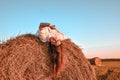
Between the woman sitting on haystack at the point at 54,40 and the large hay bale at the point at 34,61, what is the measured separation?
0.18 meters

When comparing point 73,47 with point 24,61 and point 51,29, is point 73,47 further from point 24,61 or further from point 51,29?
point 24,61

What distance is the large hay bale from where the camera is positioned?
856 cm

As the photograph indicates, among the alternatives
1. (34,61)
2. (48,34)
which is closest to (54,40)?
(48,34)

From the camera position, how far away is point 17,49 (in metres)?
8.84

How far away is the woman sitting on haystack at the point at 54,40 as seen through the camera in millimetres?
8883

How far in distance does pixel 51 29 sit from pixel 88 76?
177cm

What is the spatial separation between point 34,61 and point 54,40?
81 cm

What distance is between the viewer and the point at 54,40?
904 cm

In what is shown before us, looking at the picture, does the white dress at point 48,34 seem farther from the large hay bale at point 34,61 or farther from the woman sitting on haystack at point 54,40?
the large hay bale at point 34,61

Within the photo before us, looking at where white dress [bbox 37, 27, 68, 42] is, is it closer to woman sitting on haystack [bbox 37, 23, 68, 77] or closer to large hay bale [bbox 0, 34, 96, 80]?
woman sitting on haystack [bbox 37, 23, 68, 77]

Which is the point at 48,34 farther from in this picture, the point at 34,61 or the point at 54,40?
the point at 34,61

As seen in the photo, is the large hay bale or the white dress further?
the white dress

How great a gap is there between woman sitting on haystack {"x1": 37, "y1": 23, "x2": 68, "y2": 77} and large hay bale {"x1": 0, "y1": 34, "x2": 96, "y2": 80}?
18 centimetres

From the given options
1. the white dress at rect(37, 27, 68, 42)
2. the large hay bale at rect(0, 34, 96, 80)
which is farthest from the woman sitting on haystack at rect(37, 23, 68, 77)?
the large hay bale at rect(0, 34, 96, 80)
